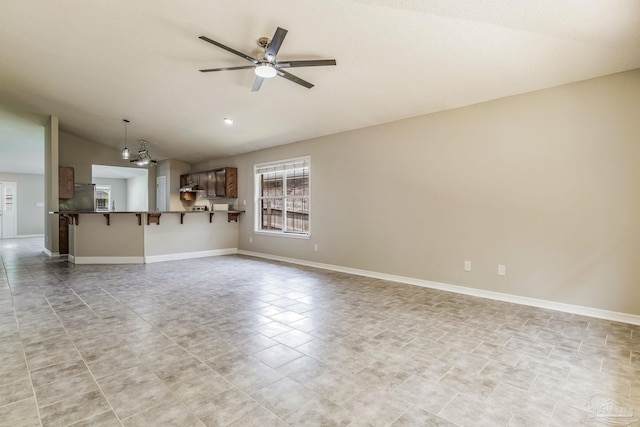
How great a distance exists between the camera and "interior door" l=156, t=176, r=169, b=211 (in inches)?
375

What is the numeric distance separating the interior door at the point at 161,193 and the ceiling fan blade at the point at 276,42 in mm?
7827

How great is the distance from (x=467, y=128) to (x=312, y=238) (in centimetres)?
329

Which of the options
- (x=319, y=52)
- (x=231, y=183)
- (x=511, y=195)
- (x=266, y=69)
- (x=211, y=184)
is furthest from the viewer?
(x=211, y=184)

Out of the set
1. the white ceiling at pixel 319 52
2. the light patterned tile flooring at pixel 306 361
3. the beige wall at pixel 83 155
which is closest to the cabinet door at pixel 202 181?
the beige wall at pixel 83 155

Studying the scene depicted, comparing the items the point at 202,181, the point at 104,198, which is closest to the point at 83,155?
the point at 202,181

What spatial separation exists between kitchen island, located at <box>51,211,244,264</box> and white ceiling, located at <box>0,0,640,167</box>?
2.19 meters

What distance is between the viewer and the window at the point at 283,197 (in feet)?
21.2

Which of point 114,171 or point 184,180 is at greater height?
point 114,171

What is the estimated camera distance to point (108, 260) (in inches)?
249

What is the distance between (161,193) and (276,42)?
840 cm

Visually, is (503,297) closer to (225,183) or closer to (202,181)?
(225,183)

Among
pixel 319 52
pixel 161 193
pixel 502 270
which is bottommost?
pixel 502 270

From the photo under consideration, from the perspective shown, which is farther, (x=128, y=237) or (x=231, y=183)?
(x=231, y=183)

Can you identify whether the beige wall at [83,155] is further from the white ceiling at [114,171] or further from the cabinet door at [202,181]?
the cabinet door at [202,181]
